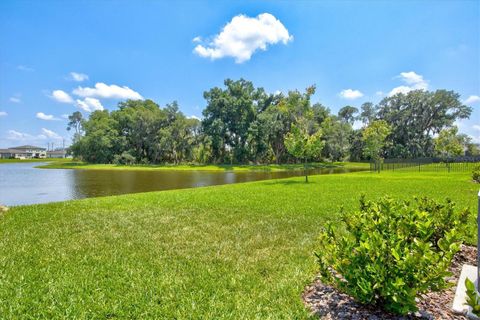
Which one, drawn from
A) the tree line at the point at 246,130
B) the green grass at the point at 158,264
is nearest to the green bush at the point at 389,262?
the green grass at the point at 158,264

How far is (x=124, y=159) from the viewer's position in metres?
57.4

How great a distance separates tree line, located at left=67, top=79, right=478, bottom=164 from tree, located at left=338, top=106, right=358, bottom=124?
35.1ft

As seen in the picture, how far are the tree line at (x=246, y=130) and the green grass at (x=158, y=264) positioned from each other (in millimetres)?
44069

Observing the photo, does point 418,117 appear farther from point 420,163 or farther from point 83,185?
point 83,185

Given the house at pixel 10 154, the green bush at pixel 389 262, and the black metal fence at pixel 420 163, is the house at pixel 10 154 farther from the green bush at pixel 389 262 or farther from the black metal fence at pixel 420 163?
the green bush at pixel 389 262

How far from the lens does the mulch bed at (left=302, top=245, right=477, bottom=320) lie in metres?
3.08

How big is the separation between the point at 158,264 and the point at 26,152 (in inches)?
6292

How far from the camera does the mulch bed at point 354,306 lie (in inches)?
121

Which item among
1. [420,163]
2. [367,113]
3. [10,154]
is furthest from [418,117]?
[10,154]

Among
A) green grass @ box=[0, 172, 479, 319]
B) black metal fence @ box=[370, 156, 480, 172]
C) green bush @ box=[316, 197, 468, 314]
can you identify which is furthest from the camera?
black metal fence @ box=[370, 156, 480, 172]

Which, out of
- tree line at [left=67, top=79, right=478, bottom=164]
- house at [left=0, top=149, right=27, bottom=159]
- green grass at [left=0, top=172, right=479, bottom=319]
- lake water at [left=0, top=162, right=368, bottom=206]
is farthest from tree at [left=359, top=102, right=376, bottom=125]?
house at [left=0, top=149, right=27, bottom=159]

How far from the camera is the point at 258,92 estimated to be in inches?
2248

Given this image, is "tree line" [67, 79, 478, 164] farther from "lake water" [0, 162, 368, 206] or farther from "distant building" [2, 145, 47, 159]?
"distant building" [2, 145, 47, 159]

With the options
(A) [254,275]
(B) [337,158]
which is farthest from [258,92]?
(A) [254,275]
